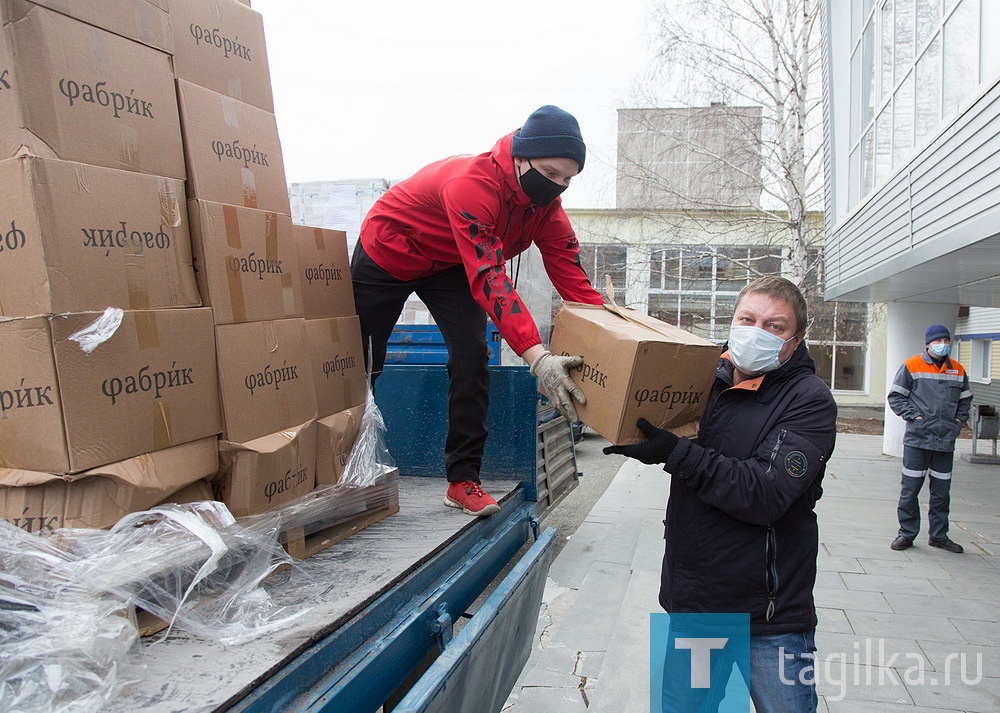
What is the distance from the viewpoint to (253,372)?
1923mm

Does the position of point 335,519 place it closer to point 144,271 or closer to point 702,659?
point 144,271

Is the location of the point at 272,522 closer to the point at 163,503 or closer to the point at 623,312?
the point at 163,503

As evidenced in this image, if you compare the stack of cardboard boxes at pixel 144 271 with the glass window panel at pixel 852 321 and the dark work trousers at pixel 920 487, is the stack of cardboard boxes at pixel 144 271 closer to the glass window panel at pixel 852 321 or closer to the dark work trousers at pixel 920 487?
the dark work trousers at pixel 920 487

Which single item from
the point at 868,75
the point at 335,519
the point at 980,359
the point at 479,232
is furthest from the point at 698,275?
the point at 335,519

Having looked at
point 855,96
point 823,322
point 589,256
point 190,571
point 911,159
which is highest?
point 855,96

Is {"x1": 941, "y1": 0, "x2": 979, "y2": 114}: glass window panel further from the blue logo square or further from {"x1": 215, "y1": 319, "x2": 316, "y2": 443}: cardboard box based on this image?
{"x1": 215, "y1": 319, "x2": 316, "y2": 443}: cardboard box

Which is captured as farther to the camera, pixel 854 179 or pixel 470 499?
pixel 854 179

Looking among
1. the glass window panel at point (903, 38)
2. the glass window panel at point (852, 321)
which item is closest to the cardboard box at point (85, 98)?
the glass window panel at point (903, 38)

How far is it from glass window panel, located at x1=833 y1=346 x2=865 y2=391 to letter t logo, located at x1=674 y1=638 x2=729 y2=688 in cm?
2022

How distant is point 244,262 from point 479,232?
81 centimetres

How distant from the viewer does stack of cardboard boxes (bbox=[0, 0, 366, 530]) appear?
1.45 meters

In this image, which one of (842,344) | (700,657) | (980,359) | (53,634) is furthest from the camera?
(842,344)

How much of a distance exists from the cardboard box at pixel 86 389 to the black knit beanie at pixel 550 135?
132cm

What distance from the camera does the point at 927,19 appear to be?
21.6 feet
